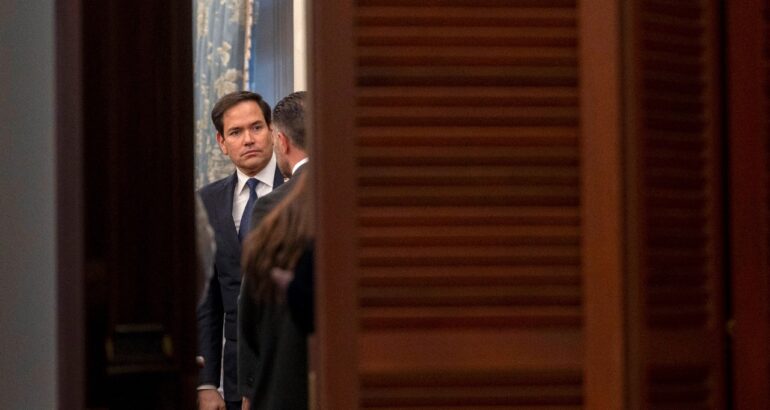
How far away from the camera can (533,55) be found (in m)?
1.96

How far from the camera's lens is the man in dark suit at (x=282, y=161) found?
306 centimetres

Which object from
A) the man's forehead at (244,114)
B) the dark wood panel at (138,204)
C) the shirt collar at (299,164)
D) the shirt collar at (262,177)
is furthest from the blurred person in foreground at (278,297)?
the man's forehead at (244,114)

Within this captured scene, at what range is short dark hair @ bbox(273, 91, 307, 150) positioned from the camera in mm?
3291

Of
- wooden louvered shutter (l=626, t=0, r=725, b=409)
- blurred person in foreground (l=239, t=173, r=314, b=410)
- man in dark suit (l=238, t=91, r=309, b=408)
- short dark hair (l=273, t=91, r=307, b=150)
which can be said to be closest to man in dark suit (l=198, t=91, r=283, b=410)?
man in dark suit (l=238, t=91, r=309, b=408)

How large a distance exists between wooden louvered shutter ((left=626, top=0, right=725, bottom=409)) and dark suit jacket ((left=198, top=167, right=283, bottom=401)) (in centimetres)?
187

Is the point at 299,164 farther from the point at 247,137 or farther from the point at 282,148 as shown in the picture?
the point at 247,137

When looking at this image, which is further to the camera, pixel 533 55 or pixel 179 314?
pixel 179 314

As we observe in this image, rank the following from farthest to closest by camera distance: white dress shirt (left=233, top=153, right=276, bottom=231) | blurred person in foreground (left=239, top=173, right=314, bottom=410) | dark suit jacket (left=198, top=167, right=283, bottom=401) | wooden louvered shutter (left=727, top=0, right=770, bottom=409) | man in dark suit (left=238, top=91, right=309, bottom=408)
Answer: white dress shirt (left=233, top=153, right=276, bottom=231) < dark suit jacket (left=198, top=167, right=283, bottom=401) < man in dark suit (left=238, top=91, right=309, bottom=408) < blurred person in foreground (left=239, top=173, right=314, bottom=410) < wooden louvered shutter (left=727, top=0, right=770, bottom=409)

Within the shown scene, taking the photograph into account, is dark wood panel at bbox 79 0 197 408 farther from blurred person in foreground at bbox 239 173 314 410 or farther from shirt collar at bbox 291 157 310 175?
shirt collar at bbox 291 157 310 175

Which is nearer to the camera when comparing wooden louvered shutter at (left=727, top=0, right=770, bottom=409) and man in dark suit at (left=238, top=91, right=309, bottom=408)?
wooden louvered shutter at (left=727, top=0, right=770, bottom=409)

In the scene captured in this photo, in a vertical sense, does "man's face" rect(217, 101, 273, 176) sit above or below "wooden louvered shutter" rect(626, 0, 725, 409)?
above

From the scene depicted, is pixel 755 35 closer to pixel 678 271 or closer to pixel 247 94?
pixel 678 271

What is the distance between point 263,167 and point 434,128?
2.03 meters
